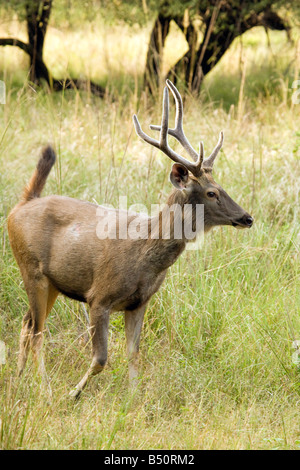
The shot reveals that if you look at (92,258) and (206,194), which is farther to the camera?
(92,258)

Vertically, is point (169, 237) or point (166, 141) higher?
point (166, 141)

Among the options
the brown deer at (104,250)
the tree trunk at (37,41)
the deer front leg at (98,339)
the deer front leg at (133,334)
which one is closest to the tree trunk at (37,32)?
the tree trunk at (37,41)

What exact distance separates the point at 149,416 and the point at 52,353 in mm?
1109

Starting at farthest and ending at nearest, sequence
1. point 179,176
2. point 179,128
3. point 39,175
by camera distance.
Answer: point 39,175 < point 179,128 < point 179,176

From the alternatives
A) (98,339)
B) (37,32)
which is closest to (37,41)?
(37,32)

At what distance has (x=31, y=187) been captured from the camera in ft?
16.8

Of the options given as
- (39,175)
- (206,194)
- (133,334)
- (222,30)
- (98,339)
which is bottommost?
(133,334)

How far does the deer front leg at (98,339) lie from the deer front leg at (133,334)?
297 millimetres

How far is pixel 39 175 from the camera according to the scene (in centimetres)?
510

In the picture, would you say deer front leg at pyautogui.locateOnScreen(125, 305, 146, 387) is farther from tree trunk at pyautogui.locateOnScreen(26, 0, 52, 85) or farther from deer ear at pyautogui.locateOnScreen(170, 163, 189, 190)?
tree trunk at pyautogui.locateOnScreen(26, 0, 52, 85)

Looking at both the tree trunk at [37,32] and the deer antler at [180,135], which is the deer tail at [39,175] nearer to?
the deer antler at [180,135]

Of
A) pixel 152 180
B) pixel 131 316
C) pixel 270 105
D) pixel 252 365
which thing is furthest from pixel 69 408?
pixel 270 105

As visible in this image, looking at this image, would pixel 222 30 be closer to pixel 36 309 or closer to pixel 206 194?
pixel 206 194

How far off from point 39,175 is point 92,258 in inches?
32.7
